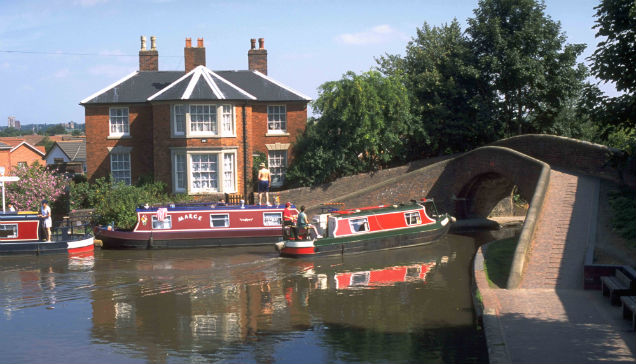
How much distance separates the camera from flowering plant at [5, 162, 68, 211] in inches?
1140

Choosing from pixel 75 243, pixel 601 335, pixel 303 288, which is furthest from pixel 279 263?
pixel 601 335

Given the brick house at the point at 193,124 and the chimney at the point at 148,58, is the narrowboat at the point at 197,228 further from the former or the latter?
the chimney at the point at 148,58

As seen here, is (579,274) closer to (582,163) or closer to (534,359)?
(534,359)

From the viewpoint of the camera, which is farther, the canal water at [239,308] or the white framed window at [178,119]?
the white framed window at [178,119]

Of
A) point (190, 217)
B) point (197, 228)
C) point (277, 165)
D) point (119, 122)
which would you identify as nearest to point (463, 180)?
point (277, 165)

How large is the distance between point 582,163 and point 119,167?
68.4 feet

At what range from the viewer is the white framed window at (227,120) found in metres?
29.8

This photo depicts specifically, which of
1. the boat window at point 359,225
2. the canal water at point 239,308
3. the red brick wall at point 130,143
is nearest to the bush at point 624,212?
the canal water at point 239,308

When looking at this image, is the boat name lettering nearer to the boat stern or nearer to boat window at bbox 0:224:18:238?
the boat stern

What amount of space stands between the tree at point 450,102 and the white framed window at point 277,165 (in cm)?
654

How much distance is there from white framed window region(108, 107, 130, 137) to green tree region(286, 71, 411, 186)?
27.0 ft

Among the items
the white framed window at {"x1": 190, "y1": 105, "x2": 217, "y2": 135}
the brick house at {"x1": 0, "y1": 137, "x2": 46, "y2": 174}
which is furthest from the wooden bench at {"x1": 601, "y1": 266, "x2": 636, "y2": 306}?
the brick house at {"x1": 0, "y1": 137, "x2": 46, "y2": 174}

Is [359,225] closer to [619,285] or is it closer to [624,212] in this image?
[624,212]

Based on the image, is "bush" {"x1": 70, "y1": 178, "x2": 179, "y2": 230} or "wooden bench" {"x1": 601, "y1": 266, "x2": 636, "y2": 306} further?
"bush" {"x1": 70, "y1": 178, "x2": 179, "y2": 230}
